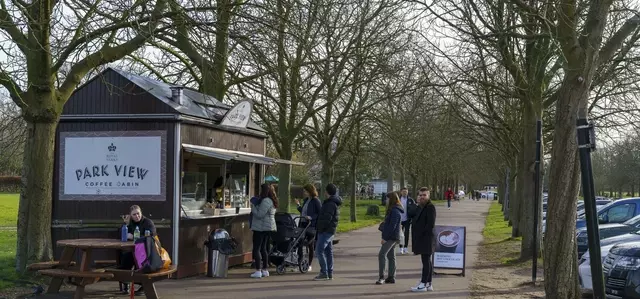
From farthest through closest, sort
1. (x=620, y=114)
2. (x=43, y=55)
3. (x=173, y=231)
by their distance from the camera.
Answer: (x=620, y=114) < (x=173, y=231) < (x=43, y=55)

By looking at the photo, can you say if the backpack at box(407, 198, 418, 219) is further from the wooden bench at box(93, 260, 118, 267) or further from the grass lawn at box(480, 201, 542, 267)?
the wooden bench at box(93, 260, 118, 267)

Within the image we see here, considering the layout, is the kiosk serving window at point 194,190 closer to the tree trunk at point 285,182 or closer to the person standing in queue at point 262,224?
the person standing in queue at point 262,224

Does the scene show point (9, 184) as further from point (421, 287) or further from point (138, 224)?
point (421, 287)

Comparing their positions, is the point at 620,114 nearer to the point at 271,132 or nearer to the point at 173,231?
the point at 271,132

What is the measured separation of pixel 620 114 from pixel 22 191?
17267 millimetres

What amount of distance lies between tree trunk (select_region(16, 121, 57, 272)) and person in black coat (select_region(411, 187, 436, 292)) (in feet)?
20.2

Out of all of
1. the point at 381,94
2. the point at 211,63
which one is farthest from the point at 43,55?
the point at 381,94

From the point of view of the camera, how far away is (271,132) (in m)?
23.7

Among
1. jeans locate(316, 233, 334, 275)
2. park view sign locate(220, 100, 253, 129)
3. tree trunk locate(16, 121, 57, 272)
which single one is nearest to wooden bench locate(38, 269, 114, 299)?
tree trunk locate(16, 121, 57, 272)

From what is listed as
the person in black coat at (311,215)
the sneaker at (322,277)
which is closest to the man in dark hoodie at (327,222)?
the sneaker at (322,277)

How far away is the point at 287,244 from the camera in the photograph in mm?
13852

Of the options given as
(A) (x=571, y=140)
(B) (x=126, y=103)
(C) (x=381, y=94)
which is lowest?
(A) (x=571, y=140)

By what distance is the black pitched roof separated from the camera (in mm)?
12586

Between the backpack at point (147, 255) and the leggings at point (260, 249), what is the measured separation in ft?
11.9
